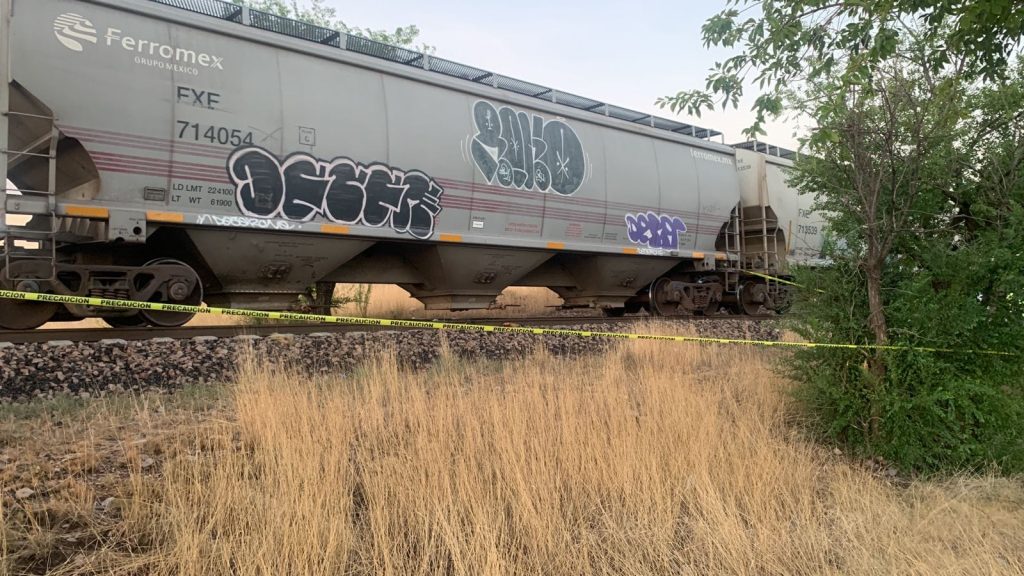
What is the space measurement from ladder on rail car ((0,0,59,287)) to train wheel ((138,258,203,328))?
1021mm

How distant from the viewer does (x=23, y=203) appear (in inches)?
242

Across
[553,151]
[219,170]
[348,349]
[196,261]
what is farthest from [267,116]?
[553,151]

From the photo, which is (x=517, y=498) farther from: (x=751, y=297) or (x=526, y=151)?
(x=751, y=297)

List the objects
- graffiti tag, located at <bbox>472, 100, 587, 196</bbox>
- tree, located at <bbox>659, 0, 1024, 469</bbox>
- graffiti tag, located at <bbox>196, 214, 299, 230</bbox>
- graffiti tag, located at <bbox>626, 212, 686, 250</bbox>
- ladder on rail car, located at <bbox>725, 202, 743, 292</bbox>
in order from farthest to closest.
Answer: ladder on rail car, located at <bbox>725, 202, 743, 292</bbox>, graffiti tag, located at <bbox>626, 212, 686, 250</bbox>, graffiti tag, located at <bbox>472, 100, 587, 196</bbox>, graffiti tag, located at <bbox>196, 214, 299, 230</bbox>, tree, located at <bbox>659, 0, 1024, 469</bbox>

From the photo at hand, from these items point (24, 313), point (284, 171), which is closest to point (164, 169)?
point (284, 171)

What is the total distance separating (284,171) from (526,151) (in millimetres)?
3800

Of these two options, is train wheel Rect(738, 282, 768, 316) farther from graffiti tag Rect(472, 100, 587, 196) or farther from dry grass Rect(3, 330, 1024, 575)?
dry grass Rect(3, 330, 1024, 575)

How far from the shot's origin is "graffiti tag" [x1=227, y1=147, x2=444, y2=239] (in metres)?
7.42

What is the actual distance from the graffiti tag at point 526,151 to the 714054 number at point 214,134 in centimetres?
321

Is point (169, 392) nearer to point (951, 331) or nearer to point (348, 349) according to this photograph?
point (348, 349)

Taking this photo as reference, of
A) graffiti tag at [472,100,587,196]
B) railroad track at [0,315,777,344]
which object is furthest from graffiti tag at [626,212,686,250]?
railroad track at [0,315,777,344]

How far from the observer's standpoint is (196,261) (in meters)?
7.90

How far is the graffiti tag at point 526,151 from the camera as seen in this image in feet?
30.7

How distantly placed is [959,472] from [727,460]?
179cm
